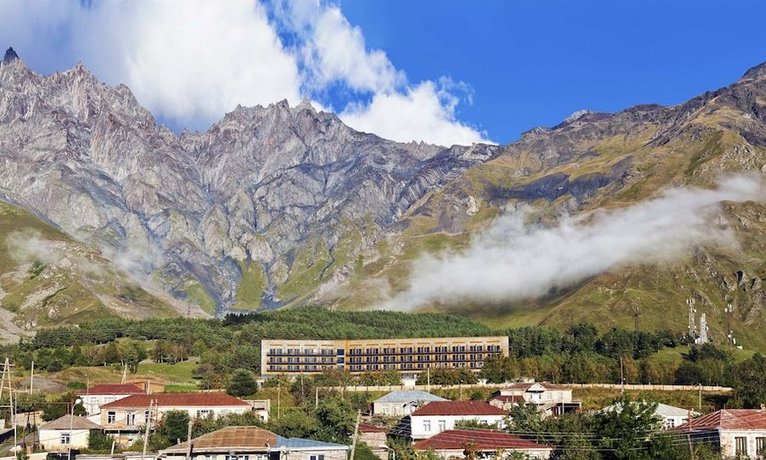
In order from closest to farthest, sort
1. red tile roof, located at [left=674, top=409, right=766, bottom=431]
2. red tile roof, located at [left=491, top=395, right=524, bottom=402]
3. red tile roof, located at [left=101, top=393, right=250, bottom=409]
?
1. red tile roof, located at [left=674, top=409, right=766, bottom=431]
2. red tile roof, located at [left=101, top=393, right=250, bottom=409]
3. red tile roof, located at [left=491, top=395, right=524, bottom=402]

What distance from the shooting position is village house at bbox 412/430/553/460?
8700 centimetres

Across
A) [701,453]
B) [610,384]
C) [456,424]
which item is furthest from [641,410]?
[610,384]

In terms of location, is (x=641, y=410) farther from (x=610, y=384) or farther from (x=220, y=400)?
(x=610, y=384)

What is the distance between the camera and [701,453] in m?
81.8

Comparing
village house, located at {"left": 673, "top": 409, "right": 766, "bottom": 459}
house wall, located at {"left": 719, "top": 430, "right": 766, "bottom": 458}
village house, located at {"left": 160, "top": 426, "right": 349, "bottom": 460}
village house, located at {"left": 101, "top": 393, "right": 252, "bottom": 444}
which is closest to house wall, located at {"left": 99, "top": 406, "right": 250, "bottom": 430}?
village house, located at {"left": 101, "top": 393, "right": 252, "bottom": 444}

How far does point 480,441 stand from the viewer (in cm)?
9062

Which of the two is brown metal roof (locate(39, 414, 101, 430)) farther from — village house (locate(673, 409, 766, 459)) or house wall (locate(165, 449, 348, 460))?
village house (locate(673, 409, 766, 459))

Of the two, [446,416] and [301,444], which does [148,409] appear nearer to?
[446,416]

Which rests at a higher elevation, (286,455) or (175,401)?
(175,401)

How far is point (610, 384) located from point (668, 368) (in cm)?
1787

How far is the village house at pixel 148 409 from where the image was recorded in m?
120

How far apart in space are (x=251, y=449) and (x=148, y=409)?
39463mm

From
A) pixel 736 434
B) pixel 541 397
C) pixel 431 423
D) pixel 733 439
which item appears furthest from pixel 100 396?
pixel 736 434

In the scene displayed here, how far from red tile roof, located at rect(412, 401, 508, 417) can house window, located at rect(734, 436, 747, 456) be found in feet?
132
